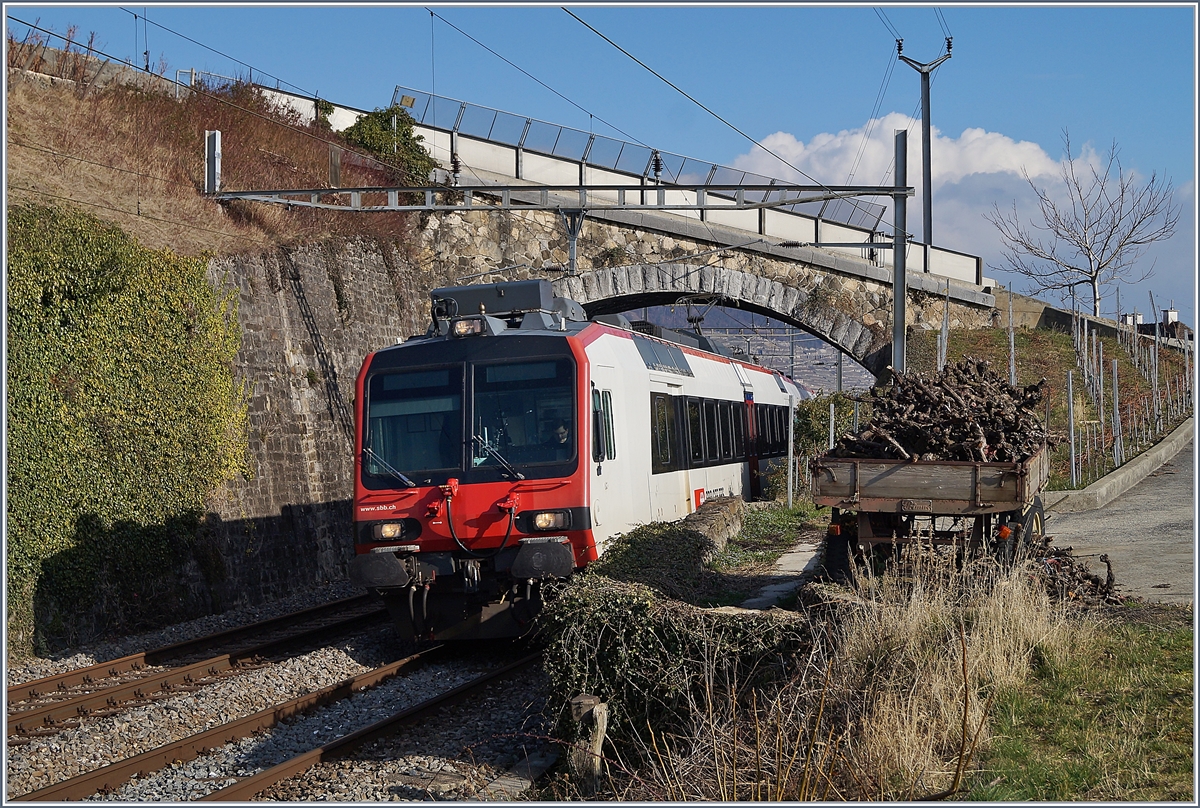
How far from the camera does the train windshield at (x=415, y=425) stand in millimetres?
10992

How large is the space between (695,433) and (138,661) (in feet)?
26.9

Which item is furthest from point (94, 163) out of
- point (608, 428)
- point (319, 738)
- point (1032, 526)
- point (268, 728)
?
point (1032, 526)

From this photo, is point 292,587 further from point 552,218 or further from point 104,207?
point 552,218

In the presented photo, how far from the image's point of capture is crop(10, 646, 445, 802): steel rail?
7241 mm

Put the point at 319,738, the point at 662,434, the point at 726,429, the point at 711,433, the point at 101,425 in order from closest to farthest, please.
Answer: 1. the point at 319,738
2. the point at 101,425
3. the point at 662,434
4. the point at 711,433
5. the point at 726,429

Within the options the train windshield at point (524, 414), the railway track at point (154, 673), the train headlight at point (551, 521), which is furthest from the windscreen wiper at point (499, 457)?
the railway track at point (154, 673)

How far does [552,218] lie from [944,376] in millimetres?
18984

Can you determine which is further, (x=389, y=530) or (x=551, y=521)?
(x=389, y=530)

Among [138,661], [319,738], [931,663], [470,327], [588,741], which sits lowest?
[319,738]

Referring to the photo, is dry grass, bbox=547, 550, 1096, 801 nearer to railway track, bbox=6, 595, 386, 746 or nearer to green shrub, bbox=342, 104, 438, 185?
railway track, bbox=6, 595, 386, 746

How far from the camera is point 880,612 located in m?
7.31

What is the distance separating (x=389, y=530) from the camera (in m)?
10.8

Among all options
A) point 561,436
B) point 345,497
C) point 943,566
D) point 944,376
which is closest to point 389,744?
point 561,436

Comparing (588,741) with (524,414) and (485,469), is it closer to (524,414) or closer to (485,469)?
(485,469)
